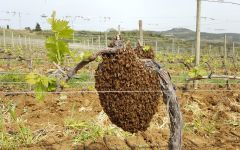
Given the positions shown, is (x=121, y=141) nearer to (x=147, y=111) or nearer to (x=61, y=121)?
(x=61, y=121)

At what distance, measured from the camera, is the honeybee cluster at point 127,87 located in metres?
4.39

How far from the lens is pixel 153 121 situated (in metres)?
7.87

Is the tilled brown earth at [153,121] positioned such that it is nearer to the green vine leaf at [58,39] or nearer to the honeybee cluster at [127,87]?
the honeybee cluster at [127,87]

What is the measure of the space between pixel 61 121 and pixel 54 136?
0.73 meters

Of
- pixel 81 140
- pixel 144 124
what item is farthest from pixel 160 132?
pixel 144 124

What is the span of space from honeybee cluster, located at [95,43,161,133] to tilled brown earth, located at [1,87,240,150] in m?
1.83

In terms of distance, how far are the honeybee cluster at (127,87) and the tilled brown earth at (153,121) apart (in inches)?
71.9

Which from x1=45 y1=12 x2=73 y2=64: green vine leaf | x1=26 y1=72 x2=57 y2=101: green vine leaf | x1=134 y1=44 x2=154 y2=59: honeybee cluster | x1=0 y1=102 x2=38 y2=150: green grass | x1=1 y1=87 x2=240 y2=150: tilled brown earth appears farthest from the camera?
x1=1 y1=87 x2=240 y2=150: tilled brown earth

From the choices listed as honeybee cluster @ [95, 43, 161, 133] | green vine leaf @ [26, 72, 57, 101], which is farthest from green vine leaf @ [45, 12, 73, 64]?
honeybee cluster @ [95, 43, 161, 133]

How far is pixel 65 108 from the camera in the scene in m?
8.38

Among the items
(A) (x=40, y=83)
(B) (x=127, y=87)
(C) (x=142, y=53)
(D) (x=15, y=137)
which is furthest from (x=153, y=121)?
(A) (x=40, y=83)

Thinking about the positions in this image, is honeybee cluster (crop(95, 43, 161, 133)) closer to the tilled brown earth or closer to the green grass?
the tilled brown earth

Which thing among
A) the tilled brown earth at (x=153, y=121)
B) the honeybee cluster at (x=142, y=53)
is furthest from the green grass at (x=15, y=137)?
the honeybee cluster at (x=142, y=53)

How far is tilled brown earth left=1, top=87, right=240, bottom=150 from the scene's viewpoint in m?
6.45
